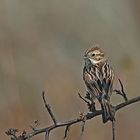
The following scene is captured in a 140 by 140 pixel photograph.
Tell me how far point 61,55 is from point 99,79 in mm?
6100

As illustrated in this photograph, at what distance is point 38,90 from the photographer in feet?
33.0

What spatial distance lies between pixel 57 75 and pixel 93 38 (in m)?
1.38

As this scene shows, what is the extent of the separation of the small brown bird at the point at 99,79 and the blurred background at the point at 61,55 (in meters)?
3.88

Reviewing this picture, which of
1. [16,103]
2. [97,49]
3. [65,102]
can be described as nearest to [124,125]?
[65,102]

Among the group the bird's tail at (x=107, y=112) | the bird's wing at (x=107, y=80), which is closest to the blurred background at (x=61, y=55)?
the bird's wing at (x=107, y=80)

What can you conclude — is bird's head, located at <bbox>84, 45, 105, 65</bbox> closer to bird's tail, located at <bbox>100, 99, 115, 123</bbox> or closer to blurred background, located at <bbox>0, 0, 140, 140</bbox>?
bird's tail, located at <bbox>100, 99, 115, 123</bbox>

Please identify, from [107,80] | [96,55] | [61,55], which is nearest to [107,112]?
[107,80]

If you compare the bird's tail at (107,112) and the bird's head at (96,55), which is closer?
the bird's tail at (107,112)

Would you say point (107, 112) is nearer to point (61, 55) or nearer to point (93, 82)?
point (93, 82)

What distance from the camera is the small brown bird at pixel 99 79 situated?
4.23 m

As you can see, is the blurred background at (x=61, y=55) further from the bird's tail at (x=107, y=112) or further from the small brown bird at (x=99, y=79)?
the bird's tail at (x=107, y=112)

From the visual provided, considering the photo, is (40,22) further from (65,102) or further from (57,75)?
(65,102)

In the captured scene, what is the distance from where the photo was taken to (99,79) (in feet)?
15.2

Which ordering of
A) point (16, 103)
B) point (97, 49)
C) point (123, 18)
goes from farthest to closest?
point (123, 18), point (16, 103), point (97, 49)
